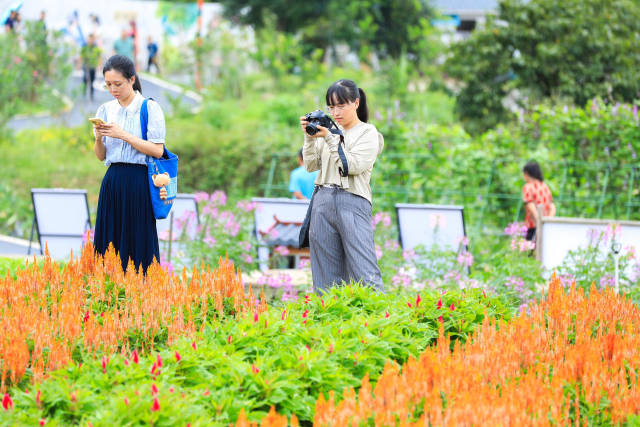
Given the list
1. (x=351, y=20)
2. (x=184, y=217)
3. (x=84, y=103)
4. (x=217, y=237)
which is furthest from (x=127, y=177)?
(x=351, y=20)

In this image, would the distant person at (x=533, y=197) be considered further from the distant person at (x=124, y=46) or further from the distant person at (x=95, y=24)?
the distant person at (x=95, y=24)

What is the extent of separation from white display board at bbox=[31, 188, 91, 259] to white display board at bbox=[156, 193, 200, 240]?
34.3 inches

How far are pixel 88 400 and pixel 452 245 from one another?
5.24 metres

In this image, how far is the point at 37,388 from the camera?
122 inches

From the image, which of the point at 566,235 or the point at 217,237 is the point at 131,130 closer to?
the point at 217,237

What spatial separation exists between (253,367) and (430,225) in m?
4.90

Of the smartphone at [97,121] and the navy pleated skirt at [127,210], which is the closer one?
the smartphone at [97,121]

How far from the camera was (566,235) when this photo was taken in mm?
7332

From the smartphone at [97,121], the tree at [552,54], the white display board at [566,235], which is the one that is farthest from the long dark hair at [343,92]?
the tree at [552,54]

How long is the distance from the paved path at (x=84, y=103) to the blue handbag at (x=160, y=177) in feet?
42.9

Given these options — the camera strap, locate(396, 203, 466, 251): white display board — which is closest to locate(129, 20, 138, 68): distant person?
locate(396, 203, 466, 251): white display board

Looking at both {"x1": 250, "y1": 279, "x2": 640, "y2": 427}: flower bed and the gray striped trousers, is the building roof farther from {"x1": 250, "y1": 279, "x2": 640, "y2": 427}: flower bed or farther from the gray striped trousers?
{"x1": 250, "y1": 279, "x2": 640, "y2": 427}: flower bed

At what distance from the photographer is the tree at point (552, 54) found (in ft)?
49.4

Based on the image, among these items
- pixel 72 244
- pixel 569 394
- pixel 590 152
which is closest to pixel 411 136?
pixel 590 152
